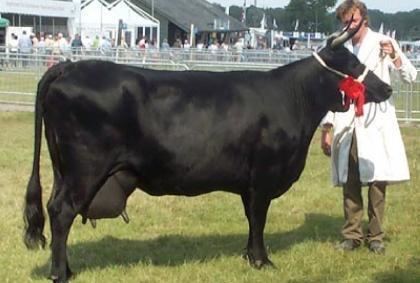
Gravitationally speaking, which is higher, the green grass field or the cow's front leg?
the cow's front leg

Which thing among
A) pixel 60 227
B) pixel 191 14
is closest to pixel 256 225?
pixel 60 227

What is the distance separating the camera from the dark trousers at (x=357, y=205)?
7430 mm

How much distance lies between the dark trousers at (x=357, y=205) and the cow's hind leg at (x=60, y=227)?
9.08ft

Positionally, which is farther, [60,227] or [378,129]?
[378,129]

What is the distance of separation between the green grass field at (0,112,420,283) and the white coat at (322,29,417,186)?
0.80 meters

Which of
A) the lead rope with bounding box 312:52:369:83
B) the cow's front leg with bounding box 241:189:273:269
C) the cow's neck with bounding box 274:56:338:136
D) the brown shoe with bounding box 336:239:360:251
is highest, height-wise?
the lead rope with bounding box 312:52:369:83

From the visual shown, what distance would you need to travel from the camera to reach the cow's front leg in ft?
22.3

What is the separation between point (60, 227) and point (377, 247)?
3.07 m

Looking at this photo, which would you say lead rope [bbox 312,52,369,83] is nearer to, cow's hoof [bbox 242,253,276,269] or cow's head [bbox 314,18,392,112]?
cow's head [bbox 314,18,392,112]

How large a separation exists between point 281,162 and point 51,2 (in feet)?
173

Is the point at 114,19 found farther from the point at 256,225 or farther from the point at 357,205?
the point at 256,225

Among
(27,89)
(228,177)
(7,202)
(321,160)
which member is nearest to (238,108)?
(228,177)

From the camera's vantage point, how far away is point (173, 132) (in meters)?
6.30

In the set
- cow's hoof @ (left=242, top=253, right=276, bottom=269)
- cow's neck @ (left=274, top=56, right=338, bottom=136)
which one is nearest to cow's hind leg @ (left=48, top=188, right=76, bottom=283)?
cow's hoof @ (left=242, top=253, right=276, bottom=269)
